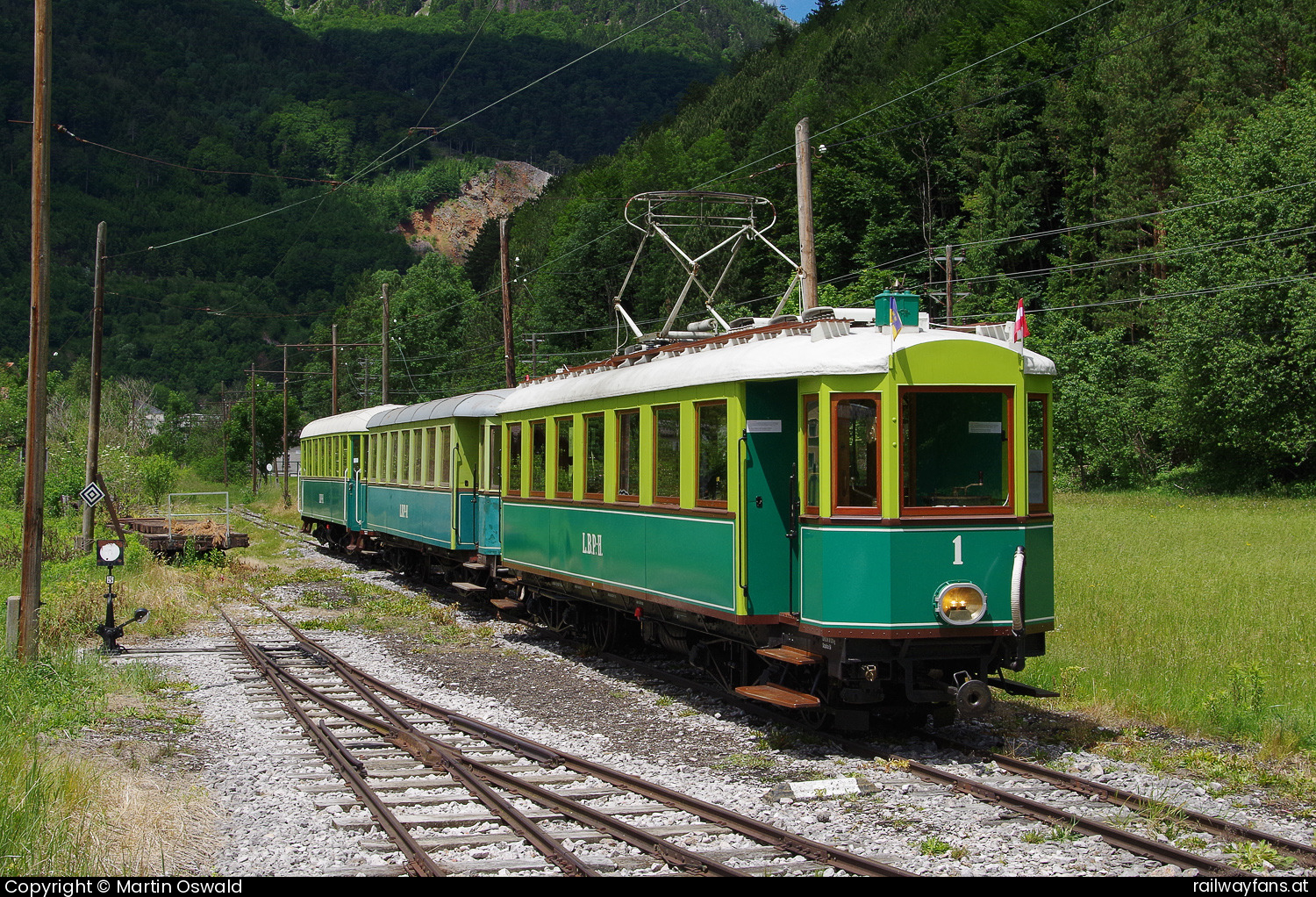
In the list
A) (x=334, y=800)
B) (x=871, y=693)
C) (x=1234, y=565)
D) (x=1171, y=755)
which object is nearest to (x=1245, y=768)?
(x=1171, y=755)

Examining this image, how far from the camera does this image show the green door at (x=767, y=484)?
371 inches

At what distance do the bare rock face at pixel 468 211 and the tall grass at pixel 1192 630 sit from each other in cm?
14908

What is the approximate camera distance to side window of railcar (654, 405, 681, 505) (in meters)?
10.7

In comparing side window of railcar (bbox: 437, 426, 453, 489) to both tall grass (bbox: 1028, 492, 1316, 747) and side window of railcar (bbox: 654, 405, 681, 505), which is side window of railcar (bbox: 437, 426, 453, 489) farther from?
tall grass (bbox: 1028, 492, 1316, 747)

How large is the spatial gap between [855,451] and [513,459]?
767 centimetres

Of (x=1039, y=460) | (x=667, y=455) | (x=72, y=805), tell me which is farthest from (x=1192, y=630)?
(x=72, y=805)

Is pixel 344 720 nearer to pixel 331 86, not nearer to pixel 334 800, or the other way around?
pixel 334 800

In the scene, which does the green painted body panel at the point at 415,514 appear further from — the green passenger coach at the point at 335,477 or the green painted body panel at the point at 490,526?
the green passenger coach at the point at 335,477

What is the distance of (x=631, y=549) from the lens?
11633 mm

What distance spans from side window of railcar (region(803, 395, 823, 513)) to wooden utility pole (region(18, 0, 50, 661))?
26.4 feet

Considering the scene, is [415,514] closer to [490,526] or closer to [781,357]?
[490,526]

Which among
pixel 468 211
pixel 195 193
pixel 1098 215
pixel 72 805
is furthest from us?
pixel 468 211

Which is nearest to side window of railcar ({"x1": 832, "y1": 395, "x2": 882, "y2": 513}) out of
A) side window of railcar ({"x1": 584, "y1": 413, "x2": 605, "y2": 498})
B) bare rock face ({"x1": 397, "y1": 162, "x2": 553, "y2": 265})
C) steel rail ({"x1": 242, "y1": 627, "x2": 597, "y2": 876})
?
steel rail ({"x1": 242, "y1": 627, "x2": 597, "y2": 876})

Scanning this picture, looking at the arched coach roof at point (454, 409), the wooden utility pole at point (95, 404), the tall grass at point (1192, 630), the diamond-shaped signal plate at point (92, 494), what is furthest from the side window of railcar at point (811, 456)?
the wooden utility pole at point (95, 404)
